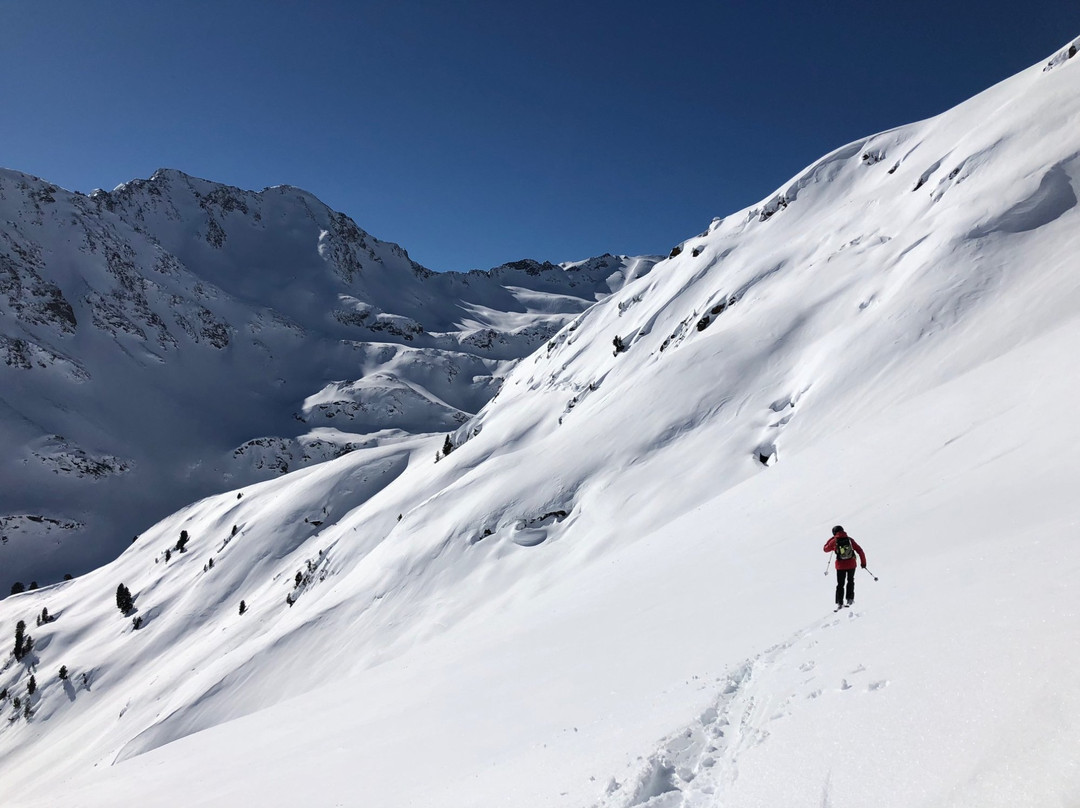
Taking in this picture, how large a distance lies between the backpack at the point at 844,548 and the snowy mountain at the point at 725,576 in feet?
Answer: 2.59

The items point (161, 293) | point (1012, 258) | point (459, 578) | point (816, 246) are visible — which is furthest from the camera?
point (161, 293)

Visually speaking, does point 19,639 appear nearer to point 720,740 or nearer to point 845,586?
point 720,740

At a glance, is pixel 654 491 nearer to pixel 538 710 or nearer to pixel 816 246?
pixel 538 710

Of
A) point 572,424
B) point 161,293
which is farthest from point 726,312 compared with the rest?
point 161,293

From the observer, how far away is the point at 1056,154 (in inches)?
1323

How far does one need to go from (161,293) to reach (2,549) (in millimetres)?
104911

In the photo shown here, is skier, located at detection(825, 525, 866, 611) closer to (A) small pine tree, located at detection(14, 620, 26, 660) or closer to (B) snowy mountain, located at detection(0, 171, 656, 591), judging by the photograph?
(A) small pine tree, located at detection(14, 620, 26, 660)

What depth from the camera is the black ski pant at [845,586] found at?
36.0 feet

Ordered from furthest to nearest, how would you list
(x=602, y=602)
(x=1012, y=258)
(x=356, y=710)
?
(x=1012, y=258), (x=602, y=602), (x=356, y=710)

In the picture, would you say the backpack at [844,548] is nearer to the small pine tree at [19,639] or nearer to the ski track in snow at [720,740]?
the ski track in snow at [720,740]

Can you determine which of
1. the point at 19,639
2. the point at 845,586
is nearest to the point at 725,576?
the point at 845,586

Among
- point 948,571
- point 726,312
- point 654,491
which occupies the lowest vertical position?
point 948,571

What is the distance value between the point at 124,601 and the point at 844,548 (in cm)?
8734

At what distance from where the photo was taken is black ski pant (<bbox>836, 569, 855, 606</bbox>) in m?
11.0
